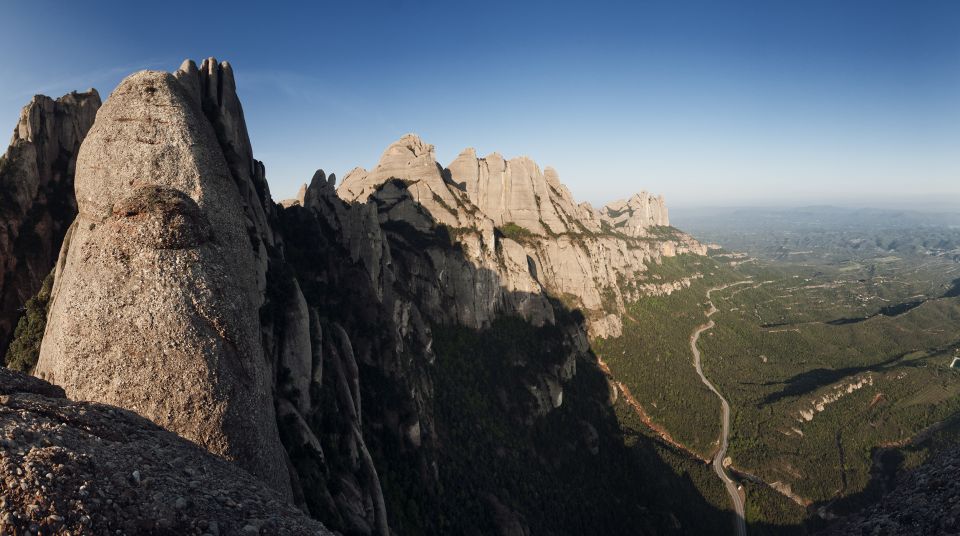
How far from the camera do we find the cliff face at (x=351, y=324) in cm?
2106

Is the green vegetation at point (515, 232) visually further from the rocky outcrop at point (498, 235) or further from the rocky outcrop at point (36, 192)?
the rocky outcrop at point (36, 192)

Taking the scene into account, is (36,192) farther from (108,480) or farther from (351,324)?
(108,480)

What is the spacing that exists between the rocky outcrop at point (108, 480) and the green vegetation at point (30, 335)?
517 inches

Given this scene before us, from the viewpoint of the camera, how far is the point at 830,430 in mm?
106625

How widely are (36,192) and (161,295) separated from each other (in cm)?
2387

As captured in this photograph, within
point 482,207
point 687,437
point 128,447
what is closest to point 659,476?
point 687,437

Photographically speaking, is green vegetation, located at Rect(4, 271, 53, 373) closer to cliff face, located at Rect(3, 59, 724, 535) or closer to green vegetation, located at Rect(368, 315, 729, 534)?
cliff face, located at Rect(3, 59, 724, 535)

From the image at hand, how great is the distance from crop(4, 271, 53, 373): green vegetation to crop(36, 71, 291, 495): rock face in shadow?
10.1 ft

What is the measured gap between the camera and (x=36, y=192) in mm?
33438

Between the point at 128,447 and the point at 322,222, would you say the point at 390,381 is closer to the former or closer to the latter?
the point at 322,222

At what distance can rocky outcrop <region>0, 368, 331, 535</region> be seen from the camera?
35.7ft

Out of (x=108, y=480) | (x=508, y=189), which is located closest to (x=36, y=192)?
(x=108, y=480)

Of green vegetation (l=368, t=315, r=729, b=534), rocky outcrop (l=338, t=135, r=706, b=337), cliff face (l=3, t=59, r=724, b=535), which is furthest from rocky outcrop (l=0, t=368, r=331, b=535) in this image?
rocky outcrop (l=338, t=135, r=706, b=337)

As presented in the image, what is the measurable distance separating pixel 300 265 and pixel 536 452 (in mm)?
52755
